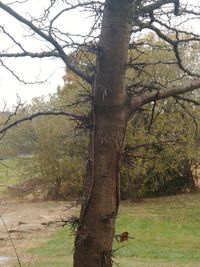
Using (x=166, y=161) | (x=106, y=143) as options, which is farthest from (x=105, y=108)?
(x=166, y=161)

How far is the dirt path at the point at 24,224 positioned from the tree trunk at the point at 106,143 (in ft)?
27.9

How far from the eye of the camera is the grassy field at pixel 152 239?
509 inches

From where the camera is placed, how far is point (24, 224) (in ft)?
65.6

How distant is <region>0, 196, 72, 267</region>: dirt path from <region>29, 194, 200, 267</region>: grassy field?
0.64m

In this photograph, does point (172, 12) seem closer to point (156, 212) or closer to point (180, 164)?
point (156, 212)

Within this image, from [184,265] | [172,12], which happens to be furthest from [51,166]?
[172,12]

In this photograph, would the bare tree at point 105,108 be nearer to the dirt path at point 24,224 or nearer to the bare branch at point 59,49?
the bare branch at point 59,49

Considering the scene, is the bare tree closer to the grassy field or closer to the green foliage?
the grassy field

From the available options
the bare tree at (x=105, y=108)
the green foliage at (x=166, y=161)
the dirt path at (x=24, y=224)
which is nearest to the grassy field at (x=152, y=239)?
the dirt path at (x=24, y=224)

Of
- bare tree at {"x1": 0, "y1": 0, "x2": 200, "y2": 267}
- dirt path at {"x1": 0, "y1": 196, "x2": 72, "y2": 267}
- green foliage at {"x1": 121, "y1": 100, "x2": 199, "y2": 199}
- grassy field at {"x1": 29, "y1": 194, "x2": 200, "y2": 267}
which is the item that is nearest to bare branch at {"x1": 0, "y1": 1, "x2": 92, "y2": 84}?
bare tree at {"x1": 0, "y1": 0, "x2": 200, "y2": 267}

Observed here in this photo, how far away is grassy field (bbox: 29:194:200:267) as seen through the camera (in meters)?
12.9

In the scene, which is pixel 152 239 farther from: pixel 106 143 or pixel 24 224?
pixel 106 143

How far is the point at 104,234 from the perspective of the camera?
2914mm

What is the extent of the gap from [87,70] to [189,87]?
753 mm
